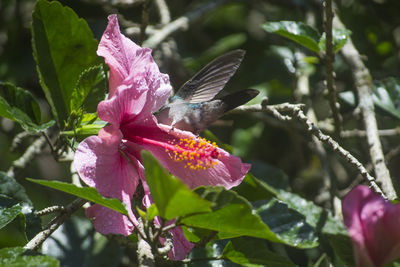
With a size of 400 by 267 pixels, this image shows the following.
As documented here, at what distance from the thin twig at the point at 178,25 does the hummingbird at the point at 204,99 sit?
580 millimetres

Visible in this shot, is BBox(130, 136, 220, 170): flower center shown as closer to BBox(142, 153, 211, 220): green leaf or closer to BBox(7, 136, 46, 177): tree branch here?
BBox(142, 153, 211, 220): green leaf

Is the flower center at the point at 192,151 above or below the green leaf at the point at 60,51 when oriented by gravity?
below

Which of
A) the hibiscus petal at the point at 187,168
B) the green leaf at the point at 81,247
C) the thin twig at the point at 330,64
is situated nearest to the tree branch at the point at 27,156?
the green leaf at the point at 81,247

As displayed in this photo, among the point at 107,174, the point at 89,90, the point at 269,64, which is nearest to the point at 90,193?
the point at 107,174

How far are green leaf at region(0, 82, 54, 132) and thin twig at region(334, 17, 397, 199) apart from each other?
3.04 feet

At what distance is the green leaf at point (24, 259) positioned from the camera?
1055 mm

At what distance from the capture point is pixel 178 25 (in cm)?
203

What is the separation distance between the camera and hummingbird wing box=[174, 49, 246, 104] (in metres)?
1.30

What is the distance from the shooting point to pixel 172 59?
7.22 feet

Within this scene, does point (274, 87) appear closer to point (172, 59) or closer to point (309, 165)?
point (309, 165)

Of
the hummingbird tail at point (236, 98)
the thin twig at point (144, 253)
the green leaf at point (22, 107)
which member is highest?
the hummingbird tail at point (236, 98)

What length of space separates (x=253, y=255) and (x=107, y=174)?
0.41m

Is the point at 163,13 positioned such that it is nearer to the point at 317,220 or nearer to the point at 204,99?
the point at 204,99

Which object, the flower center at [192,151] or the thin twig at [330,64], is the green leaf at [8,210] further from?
the thin twig at [330,64]
